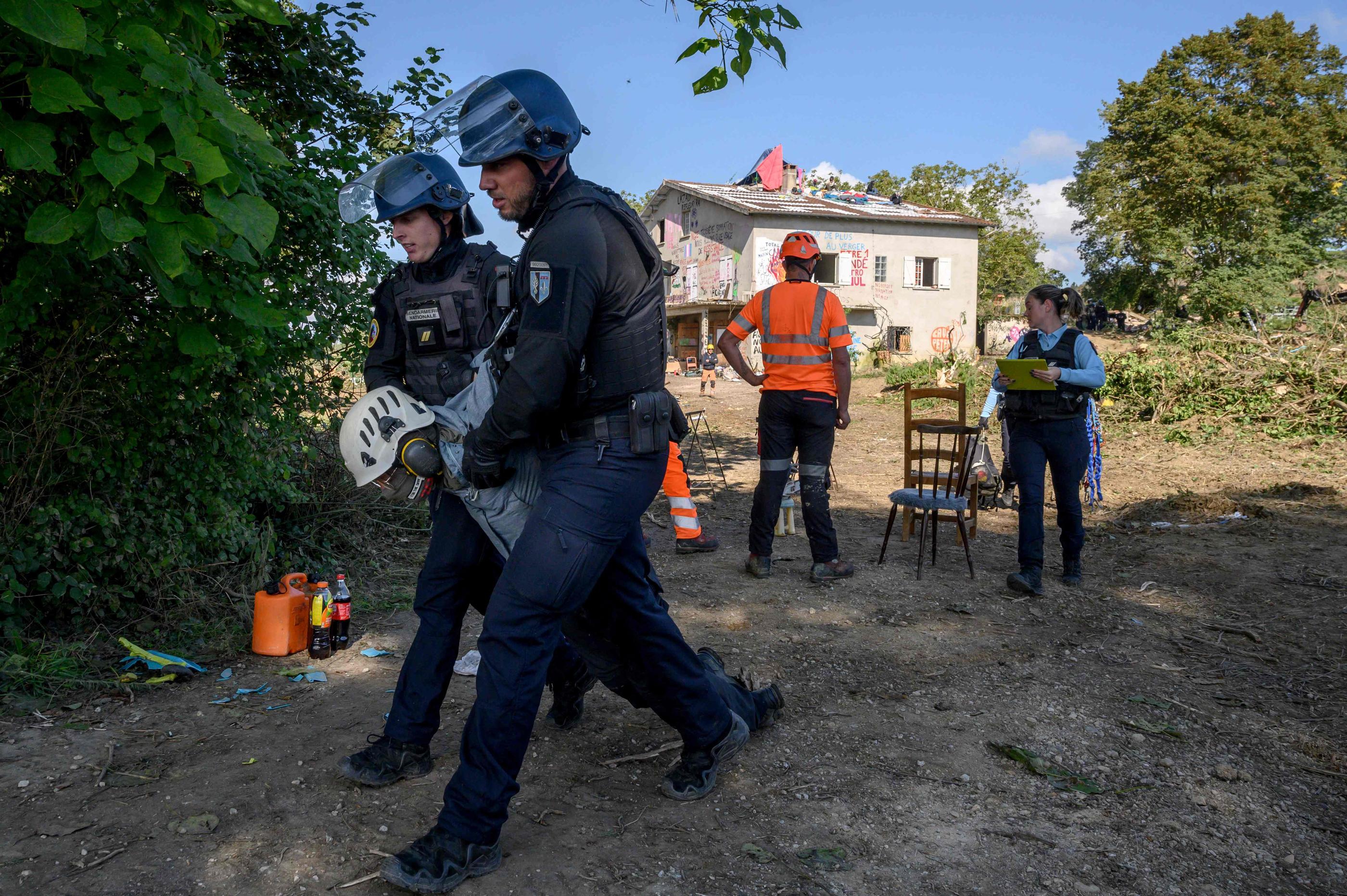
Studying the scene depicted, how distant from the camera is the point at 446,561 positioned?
324cm

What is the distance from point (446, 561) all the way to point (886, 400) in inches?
721

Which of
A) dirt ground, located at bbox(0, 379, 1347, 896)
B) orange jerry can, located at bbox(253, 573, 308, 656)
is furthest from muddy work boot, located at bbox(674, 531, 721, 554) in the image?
orange jerry can, located at bbox(253, 573, 308, 656)

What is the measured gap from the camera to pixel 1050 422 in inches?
242

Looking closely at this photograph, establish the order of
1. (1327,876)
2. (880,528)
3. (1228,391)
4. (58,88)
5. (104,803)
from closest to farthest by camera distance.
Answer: (58,88) < (1327,876) < (104,803) < (880,528) < (1228,391)

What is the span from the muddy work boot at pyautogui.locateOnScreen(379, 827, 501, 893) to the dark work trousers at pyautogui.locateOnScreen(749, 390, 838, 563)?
397cm

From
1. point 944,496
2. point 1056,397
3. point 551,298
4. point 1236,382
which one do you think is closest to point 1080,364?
point 1056,397

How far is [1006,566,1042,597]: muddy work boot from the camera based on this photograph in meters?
6.14

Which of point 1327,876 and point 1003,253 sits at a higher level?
point 1003,253

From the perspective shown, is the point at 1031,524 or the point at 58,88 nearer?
the point at 58,88

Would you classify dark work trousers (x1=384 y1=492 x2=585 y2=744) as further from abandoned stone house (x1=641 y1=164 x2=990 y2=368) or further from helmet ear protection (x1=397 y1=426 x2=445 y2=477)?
abandoned stone house (x1=641 y1=164 x2=990 y2=368)

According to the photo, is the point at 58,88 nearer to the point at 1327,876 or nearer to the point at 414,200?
the point at 414,200

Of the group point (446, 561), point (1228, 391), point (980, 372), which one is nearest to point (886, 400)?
point (980, 372)

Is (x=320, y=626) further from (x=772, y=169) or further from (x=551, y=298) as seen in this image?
(x=772, y=169)

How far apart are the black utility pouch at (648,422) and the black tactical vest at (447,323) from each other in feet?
2.26
